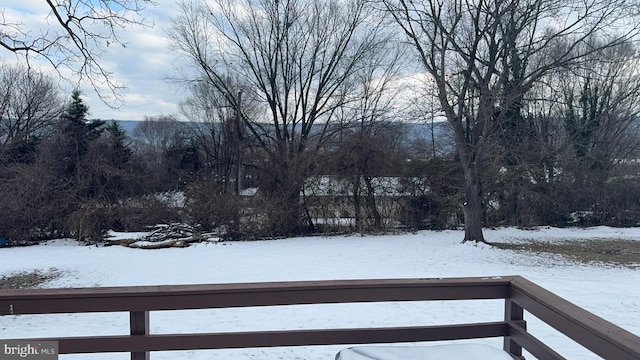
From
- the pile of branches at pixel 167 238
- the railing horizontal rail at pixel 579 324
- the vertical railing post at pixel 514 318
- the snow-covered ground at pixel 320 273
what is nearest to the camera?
the railing horizontal rail at pixel 579 324

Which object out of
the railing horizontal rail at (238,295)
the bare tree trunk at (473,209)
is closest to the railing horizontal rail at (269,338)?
the railing horizontal rail at (238,295)

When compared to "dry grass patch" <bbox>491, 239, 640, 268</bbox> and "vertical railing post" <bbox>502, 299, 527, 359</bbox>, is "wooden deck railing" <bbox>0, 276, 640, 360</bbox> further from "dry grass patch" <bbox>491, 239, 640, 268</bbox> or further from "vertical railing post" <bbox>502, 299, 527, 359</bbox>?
"dry grass patch" <bbox>491, 239, 640, 268</bbox>

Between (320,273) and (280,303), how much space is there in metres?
7.36

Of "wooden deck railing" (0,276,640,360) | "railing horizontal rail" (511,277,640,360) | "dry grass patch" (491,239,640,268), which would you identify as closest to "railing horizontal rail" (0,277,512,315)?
"wooden deck railing" (0,276,640,360)

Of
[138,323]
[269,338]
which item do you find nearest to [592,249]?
[269,338]

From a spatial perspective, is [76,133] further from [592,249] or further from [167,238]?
[592,249]

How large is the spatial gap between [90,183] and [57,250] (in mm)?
3870

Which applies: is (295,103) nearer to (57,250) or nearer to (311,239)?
(311,239)

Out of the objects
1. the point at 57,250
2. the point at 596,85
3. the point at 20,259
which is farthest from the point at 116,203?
the point at 596,85

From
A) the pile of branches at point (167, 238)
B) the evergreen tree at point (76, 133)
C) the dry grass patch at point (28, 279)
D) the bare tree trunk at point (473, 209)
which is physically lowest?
the dry grass patch at point (28, 279)

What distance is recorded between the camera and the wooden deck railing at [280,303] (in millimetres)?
2098

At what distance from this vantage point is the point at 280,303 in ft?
7.15

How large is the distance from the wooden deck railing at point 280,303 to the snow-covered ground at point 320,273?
1.31 m

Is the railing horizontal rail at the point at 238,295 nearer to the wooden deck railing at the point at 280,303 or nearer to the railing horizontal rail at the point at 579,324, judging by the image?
the wooden deck railing at the point at 280,303
